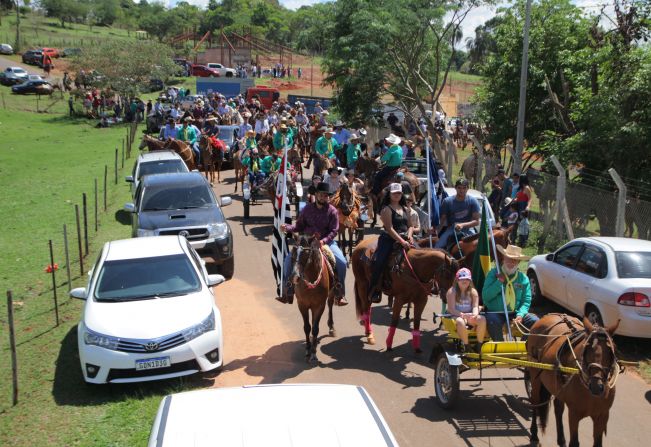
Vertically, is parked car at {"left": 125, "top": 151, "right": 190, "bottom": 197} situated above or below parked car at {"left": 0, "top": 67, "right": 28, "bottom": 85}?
below

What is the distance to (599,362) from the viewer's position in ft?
21.1

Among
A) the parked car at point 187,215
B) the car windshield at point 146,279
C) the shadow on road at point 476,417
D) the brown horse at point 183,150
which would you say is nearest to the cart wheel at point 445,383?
the shadow on road at point 476,417

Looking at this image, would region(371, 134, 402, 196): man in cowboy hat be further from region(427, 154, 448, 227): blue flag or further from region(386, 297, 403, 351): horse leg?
region(386, 297, 403, 351): horse leg

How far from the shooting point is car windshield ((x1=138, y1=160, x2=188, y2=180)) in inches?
820

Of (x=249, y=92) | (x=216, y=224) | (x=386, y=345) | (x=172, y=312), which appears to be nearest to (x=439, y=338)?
(x=386, y=345)

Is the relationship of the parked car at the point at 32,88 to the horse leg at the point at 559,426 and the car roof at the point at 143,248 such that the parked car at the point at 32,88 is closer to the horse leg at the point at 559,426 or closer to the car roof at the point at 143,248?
the car roof at the point at 143,248

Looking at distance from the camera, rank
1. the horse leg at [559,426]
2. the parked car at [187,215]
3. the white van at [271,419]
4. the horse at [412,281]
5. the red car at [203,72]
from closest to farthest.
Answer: the white van at [271,419] → the horse leg at [559,426] → the horse at [412,281] → the parked car at [187,215] → the red car at [203,72]

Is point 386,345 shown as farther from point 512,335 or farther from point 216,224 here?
point 216,224

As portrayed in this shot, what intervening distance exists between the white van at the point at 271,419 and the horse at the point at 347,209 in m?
12.1

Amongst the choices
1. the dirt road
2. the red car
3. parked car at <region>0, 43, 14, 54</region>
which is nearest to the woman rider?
the dirt road

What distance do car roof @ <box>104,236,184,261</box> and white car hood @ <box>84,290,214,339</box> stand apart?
1279 mm

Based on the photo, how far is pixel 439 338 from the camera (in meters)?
11.8

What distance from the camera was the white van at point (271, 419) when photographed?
3.72 metres

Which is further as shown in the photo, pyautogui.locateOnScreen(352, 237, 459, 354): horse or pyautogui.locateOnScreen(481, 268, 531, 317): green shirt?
pyautogui.locateOnScreen(352, 237, 459, 354): horse
